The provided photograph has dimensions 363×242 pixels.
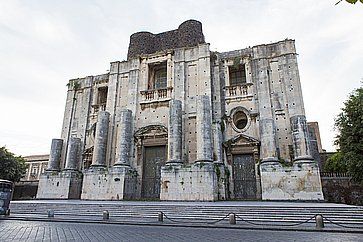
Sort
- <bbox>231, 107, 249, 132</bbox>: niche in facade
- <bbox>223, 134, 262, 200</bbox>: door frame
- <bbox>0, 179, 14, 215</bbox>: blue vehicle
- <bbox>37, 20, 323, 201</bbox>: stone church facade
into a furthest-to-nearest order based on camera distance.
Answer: <bbox>231, 107, 249, 132</bbox>: niche in facade, <bbox>223, 134, 262, 200</bbox>: door frame, <bbox>37, 20, 323, 201</bbox>: stone church facade, <bbox>0, 179, 14, 215</bbox>: blue vehicle

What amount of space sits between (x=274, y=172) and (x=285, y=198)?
59.5 inches

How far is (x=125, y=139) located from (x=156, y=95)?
13.8 feet

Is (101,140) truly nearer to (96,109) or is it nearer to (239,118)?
(96,109)

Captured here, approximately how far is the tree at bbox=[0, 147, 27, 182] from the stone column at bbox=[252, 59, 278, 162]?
22.6 metres

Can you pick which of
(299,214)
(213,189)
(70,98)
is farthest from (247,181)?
(70,98)

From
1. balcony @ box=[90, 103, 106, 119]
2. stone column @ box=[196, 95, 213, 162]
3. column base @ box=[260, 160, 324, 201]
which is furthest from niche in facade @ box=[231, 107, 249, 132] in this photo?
balcony @ box=[90, 103, 106, 119]

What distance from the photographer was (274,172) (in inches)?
589

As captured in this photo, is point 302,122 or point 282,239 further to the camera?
point 302,122

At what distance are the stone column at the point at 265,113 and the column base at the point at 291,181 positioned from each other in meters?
0.80

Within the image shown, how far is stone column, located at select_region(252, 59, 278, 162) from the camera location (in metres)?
15.7

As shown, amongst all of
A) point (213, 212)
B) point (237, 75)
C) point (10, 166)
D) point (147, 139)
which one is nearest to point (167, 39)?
point (237, 75)

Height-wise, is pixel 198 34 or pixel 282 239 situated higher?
pixel 198 34

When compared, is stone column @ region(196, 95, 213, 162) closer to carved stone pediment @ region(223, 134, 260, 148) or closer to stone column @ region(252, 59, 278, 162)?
carved stone pediment @ region(223, 134, 260, 148)

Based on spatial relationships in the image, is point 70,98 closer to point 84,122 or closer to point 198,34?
point 84,122
